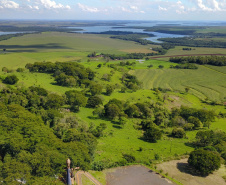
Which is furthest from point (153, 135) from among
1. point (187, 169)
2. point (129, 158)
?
point (187, 169)

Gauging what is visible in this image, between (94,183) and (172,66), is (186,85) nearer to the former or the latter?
(172,66)

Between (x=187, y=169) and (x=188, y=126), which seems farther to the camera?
(x=188, y=126)

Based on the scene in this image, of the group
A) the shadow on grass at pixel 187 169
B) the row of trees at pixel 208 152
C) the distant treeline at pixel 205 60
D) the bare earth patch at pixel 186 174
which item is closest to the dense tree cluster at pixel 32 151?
the bare earth patch at pixel 186 174

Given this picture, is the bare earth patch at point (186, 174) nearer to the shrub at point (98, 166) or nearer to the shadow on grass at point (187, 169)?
the shadow on grass at point (187, 169)

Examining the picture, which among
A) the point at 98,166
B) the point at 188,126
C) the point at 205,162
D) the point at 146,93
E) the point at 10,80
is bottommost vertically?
the point at 188,126

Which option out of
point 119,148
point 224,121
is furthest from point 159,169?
point 224,121

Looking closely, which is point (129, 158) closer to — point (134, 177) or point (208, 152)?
point (134, 177)

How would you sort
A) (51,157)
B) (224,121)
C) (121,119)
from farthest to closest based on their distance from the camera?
(224,121), (121,119), (51,157)
